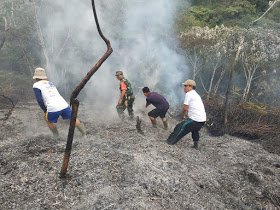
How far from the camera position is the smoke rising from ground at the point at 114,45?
1296 cm

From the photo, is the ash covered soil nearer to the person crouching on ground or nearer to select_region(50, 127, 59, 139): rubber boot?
select_region(50, 127, 59, 139): rubber boot

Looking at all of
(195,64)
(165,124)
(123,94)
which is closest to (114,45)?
(195,64)

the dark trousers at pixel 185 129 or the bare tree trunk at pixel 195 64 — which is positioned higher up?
the bare tree trunk at pixel 195 64

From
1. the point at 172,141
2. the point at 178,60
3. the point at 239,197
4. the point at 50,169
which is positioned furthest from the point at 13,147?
the point at 178,60

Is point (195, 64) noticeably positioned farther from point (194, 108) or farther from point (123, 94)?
point (194, 108)

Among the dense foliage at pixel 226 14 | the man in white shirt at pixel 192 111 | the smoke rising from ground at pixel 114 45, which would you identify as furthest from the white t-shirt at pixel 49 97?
the dense foliage at pixel 226 14

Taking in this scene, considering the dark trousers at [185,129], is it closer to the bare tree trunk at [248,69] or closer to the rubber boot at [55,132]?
the rubber boot at [55,132]

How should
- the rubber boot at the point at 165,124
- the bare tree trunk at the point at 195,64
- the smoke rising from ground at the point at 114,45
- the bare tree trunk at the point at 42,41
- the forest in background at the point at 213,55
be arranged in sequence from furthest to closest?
1. the bare tree trunk at the point at 42,41
2. the bare tree trunk at the point at 195,64
3. the smoke rising from ground at the point at 114,45
4. the forest in background at the point at 213,55
5. the rubber boot at the point at 165,124

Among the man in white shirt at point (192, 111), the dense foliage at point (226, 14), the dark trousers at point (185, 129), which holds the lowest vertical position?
the dark trousers at point (185, 129)

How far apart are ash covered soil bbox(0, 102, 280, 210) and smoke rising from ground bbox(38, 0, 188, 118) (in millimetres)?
4822

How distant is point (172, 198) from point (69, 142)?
1767 millimetres

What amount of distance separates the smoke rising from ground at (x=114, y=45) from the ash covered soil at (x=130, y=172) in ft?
15.8

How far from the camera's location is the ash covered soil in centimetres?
496

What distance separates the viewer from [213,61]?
13484 millimetres
